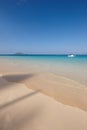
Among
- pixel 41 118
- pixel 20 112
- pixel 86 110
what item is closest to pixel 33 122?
pixel 41 118

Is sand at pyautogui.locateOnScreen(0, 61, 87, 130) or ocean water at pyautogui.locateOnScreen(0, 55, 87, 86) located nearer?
sand at pyautogui.locateOnScreen(0, 61, 87, 130)

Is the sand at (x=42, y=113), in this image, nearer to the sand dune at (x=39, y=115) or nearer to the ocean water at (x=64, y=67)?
the sand dune at (x=39, y=115)

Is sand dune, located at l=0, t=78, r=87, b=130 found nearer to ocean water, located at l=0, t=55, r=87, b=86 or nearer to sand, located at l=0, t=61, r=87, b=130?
sand, located at l=0, t=61, r=87, b=130

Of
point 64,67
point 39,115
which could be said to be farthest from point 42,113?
point 64,67

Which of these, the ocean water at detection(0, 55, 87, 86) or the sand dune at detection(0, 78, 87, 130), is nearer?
the sand dune at detection(0, 78, 87, 130)

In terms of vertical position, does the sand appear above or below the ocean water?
above

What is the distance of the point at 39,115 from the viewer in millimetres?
3318

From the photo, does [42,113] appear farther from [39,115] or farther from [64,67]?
[64,67]

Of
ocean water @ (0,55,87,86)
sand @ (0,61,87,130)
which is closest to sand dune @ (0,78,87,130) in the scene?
sand @ (0,61,87,130)

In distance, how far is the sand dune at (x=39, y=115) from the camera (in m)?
2.87

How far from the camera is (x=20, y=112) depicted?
11.3 feet

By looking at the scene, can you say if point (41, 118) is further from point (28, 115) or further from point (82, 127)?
point (82, 127)

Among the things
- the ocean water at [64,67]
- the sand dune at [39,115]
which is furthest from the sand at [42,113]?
the ocean water at [64,67]

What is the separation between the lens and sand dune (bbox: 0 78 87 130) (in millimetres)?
2865
